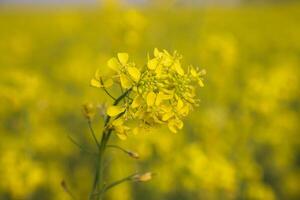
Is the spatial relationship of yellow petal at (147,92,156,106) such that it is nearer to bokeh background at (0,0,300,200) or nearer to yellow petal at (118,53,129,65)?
yellow petal at (118,53,129,65)

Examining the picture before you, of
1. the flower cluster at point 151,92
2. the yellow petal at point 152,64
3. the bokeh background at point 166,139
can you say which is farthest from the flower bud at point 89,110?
the bokeh background at point 166,139

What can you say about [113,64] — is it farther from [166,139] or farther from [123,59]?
[166,139]

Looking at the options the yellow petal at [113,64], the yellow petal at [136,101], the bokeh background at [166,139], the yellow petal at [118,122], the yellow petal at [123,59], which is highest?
the yellow petal at [123,59]

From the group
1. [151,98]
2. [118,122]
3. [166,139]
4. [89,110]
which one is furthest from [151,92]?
[166,139]

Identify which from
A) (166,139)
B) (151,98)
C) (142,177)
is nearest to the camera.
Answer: (151,98)

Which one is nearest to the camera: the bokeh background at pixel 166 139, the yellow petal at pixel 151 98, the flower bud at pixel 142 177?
the yellow petal at pixel 151 98

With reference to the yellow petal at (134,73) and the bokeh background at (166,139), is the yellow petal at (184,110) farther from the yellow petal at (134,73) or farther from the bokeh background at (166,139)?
the bokeh background at (166,139)

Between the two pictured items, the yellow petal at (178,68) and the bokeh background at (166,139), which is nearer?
the yellow petal at (178,68)

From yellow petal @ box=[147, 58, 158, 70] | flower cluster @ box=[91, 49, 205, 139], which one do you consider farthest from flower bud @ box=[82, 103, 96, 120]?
yellow petal @ box=[147, 58, 158, 70]
